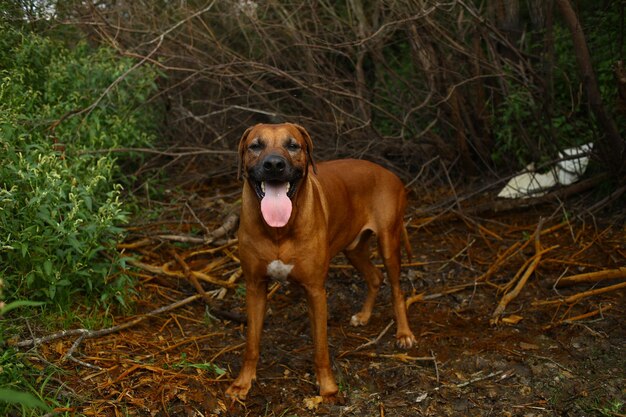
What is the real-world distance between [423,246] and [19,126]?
11.6 feet

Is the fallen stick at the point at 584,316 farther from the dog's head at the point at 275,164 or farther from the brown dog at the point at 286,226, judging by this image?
the dog's head at the point at 275,164

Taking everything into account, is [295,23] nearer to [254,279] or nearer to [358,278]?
[358,278]

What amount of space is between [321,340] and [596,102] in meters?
3.42

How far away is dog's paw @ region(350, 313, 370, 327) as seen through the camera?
4.75 metres

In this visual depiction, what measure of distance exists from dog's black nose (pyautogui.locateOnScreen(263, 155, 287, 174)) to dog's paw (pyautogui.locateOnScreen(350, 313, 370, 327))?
1.75 meters

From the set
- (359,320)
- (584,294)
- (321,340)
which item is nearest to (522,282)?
(584,294)

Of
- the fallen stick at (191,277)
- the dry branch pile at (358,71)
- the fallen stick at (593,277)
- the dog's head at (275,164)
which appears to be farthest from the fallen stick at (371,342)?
the dry branch pile at (358,71)

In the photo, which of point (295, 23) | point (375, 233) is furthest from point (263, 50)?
point (375, 233)

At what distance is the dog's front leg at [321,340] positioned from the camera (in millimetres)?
3721

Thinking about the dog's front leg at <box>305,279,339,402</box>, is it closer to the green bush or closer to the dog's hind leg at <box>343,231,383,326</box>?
the dog's hind leg at <box>343,231,383,326</box>

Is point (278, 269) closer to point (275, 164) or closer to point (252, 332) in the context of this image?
point (252, 332)

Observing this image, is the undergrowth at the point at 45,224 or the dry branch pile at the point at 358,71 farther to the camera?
the dry branch pile at the point at 358,71

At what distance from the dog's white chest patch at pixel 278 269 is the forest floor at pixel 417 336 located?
670mm

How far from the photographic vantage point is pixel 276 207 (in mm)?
3447
